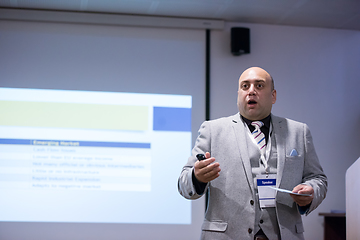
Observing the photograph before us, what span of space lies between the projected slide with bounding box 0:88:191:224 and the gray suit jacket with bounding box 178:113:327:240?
102 inches

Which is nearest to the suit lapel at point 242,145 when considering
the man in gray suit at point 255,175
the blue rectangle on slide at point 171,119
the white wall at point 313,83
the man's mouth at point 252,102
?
the man in gray suit at point 255,175

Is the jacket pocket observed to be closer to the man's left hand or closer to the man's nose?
the man's left hand

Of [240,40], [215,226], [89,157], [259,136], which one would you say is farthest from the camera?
[240,40]

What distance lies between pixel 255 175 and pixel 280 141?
22cm

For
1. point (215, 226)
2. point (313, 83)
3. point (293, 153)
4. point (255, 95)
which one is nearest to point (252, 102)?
point (255, 95)

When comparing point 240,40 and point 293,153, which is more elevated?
point 240,40

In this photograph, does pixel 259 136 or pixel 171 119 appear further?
pixel 171 119

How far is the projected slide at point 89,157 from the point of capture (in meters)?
4.15

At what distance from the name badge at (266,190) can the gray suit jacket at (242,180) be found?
0.03 meters

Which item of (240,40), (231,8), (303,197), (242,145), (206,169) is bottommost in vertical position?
(303,197)

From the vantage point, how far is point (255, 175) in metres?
1.70

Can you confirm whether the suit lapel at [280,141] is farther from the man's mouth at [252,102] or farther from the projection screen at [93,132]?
the projection screen at [93,132]

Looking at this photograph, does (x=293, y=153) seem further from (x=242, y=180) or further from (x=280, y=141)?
(x=242, y=180)

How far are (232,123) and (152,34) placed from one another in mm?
2999
